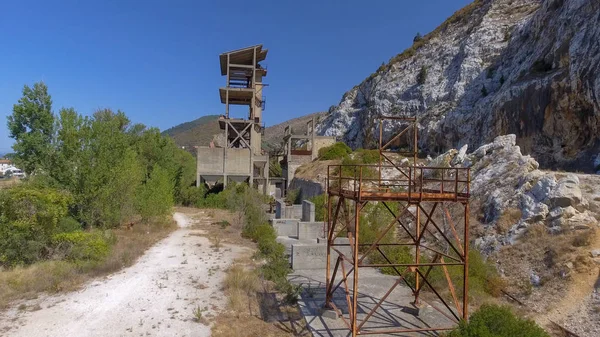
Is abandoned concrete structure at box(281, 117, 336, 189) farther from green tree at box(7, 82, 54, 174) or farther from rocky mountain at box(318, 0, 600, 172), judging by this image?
green tree at box(7, 82, 54, 174)

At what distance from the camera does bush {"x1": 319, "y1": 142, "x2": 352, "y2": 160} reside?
3562 cm

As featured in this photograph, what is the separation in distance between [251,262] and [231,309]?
15.3ft

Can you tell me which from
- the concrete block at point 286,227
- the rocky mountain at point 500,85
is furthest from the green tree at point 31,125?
the rocky mountain at point 500,85

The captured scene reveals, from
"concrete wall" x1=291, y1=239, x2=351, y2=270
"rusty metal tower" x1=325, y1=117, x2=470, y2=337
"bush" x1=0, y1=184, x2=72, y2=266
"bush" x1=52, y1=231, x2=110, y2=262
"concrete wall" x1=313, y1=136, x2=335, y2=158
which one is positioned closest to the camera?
"rusty metal tower" x1=325, y1=117, x2=470, y2=337

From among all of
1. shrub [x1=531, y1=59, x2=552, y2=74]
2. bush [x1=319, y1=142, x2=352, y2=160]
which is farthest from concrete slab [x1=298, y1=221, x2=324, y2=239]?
shrub [x1=531, y1=59, x2=552, y2=74]

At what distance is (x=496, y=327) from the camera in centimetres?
600

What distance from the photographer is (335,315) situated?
27.9 feet

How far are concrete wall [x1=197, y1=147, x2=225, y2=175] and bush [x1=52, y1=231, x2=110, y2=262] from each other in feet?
61.8

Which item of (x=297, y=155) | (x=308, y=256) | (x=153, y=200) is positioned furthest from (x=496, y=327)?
(x=297, y=155)

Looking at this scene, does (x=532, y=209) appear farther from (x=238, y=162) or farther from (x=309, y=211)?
(x=238, y=162)

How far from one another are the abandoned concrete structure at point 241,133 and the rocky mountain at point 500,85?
666 inches

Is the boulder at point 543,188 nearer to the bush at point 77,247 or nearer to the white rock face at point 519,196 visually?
the white rock face at point 519,196

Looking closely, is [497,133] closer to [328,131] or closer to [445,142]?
[445,142]

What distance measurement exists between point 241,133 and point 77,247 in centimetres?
2203
